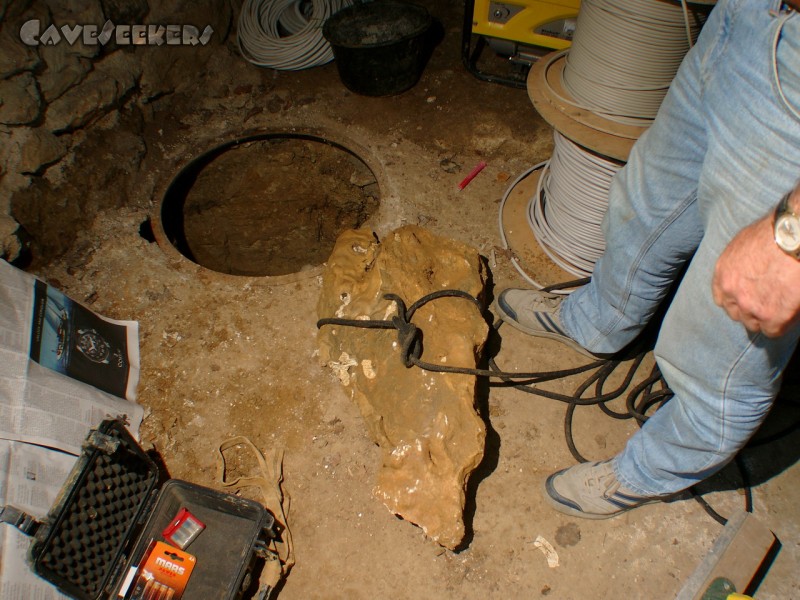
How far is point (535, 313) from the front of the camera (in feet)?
7.34

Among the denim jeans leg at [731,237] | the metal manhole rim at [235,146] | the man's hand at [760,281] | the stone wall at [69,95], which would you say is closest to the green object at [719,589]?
the denim jeans leg at [731,237]

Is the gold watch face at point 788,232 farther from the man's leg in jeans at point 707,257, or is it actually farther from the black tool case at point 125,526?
the black tool case at point 125,526

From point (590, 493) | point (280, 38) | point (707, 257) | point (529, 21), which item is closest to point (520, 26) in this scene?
point (529, 21)

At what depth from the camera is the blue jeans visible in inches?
39.4

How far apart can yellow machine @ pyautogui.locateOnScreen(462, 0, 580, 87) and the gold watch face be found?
2180mm

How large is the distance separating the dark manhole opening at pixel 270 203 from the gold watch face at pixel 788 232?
7.87 feet

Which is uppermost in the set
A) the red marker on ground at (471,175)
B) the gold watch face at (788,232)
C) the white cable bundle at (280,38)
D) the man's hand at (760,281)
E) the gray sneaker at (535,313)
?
the gold watch face at (788,232)

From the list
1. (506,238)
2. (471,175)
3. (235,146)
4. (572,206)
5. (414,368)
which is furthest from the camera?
(235,146)

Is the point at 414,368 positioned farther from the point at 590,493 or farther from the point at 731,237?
the point at 731,237

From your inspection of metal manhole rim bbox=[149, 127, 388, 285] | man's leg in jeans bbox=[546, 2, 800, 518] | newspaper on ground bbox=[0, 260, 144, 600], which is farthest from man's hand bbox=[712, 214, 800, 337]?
newspaper on ground bbox=[0, 260, 144, 600]

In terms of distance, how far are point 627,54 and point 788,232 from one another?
1.37 m

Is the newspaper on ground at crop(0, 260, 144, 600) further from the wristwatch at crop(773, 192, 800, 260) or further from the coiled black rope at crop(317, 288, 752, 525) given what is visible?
the wristwatch at crop(773, 192, 800, 260)

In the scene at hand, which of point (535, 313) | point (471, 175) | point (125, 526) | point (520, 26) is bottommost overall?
point (125, 526)

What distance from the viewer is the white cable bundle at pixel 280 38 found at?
126 inches
